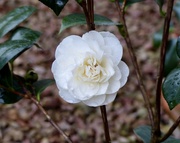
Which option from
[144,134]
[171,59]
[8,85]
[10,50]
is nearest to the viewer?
[10,50]

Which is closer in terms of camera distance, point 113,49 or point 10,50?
point 113,49

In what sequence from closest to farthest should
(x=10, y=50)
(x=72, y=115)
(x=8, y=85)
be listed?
(x=10, y=50) < (x=8, y=85) < (x=72, y=115)

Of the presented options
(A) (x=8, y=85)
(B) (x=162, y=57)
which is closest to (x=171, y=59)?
(B) (x=162, y=57)

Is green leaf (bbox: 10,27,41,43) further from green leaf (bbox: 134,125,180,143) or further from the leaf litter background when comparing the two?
the leaf litter background

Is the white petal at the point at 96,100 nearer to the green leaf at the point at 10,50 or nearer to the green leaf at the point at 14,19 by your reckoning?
the green leaf at the point at 10,50

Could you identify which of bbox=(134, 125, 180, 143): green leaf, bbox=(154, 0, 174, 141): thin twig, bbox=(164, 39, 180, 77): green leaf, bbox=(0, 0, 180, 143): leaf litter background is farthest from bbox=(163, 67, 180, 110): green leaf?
bbox=(0, 0, 180, 143): leaf litter background

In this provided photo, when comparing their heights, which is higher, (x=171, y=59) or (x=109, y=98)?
(x=109, y=98)

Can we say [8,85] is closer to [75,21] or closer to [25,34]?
[25,34]
